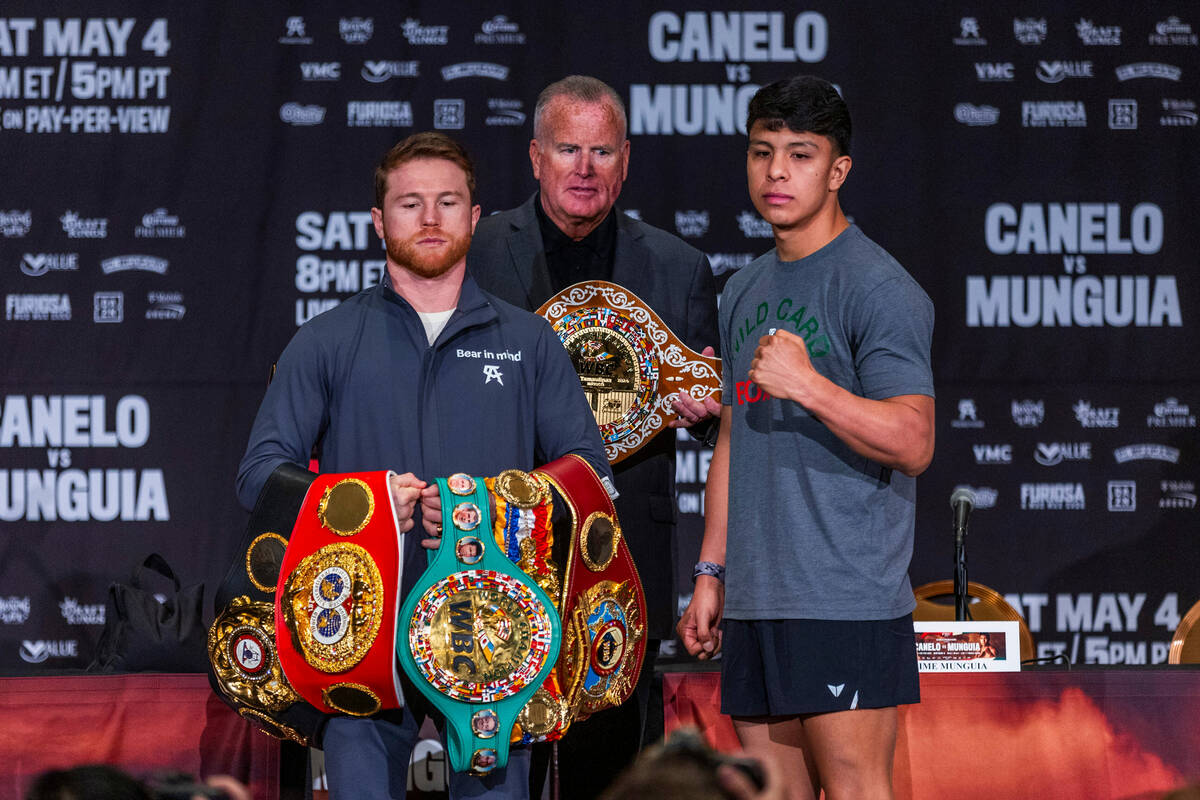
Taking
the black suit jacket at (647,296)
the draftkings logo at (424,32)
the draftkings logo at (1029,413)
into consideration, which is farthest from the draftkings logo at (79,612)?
the draftkings logo at (1029,413)

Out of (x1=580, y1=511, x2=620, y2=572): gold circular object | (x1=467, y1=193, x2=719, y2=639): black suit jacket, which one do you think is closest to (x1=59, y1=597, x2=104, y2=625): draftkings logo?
(x1=467, y1=193, x2=719, y2=639): black suit jacket

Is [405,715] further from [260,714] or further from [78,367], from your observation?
[78,367]

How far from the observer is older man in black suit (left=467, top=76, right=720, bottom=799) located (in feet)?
10.1

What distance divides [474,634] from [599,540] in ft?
1.03

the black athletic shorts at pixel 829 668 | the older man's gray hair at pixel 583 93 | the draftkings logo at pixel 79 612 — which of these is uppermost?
the older man's gray hair at pixel 583 93

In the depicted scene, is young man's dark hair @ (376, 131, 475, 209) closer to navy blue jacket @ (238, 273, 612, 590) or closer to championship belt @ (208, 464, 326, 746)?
navy blue jacket @ (238, 273, 612, 590)

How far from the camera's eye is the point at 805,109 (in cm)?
226

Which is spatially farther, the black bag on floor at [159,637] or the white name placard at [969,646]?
the black bag on floor at [159,637]

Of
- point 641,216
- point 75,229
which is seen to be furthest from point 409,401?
point 75,229

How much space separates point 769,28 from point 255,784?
10.8 feet

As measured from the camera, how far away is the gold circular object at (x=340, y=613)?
2146 mm

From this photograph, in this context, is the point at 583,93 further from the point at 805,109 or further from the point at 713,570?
the point at 713,570

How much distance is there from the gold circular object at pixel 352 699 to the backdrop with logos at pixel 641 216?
109 inches

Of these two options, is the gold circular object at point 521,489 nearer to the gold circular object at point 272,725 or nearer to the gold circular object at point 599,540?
the gold circular object at point 599,540
